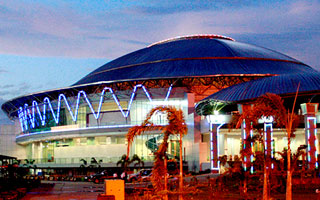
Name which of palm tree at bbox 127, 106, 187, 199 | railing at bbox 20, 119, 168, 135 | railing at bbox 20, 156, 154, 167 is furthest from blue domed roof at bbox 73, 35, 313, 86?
palm tree at bbox 127, 106, 187, 199

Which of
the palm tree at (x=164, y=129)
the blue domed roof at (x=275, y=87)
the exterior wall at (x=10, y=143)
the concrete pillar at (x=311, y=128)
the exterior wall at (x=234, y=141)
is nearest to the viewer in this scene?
the palm tree at (x=164, y=129)

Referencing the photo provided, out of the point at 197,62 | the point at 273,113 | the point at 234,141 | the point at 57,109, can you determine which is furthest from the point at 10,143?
the point at 273,113

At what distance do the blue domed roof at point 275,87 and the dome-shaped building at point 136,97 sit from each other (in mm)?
17463

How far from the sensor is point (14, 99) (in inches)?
4200

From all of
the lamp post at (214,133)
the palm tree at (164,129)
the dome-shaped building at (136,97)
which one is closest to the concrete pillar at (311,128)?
the lamp post at (214,133)

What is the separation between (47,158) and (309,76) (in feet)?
197

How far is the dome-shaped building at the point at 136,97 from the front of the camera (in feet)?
283

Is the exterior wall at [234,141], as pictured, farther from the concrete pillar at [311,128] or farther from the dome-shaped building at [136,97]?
the concrete pillar at [311,128]

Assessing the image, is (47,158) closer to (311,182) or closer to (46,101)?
(46,101)

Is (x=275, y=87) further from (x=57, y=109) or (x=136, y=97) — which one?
(x=57, y=109)

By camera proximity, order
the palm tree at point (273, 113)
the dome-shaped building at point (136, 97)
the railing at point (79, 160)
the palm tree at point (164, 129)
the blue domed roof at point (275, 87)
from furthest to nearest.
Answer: the railing at point (79, 160), the dome-shaped building at point (136, 97), the blue domed roof at point (275, 87), the palm tree at point (273, 113), the palm tree at point (164, 129)

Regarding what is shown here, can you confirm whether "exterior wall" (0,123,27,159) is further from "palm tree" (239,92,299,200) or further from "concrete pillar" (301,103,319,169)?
"palm tree" (239,92,299,200)

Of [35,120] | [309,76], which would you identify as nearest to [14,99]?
[35,120]

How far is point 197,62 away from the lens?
91500 millimetres
